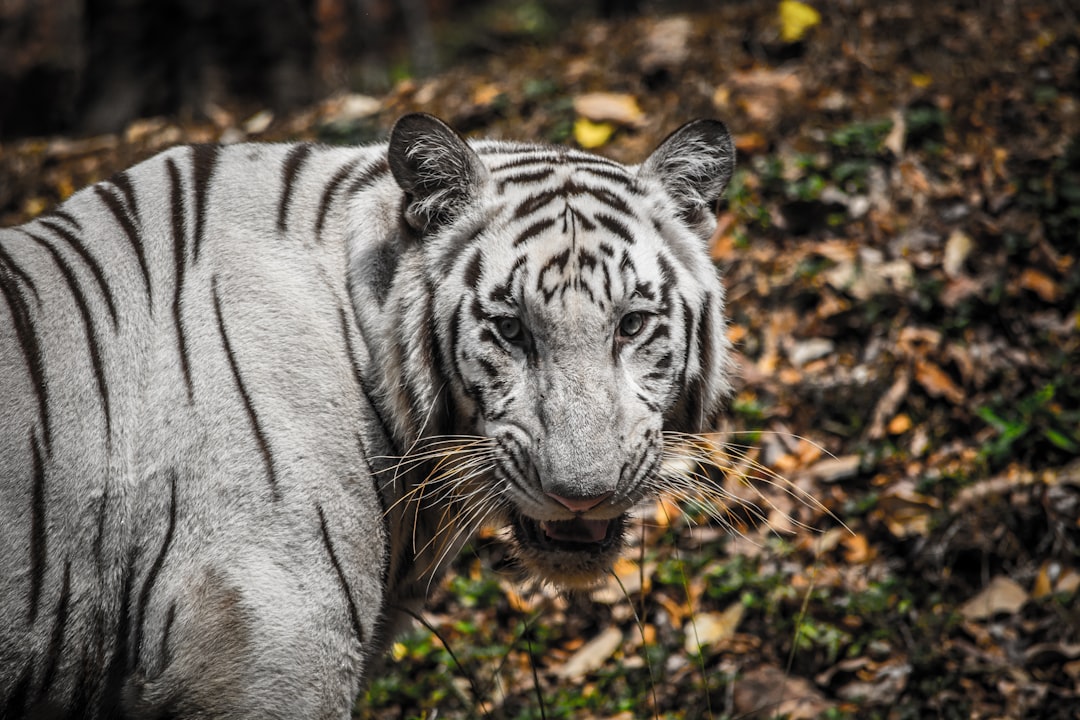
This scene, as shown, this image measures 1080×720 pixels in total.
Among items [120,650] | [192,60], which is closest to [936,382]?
[120,650]

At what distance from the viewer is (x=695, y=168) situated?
2.92 m

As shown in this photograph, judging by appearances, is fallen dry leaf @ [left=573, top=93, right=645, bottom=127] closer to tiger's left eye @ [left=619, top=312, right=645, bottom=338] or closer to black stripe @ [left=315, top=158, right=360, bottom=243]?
black stripe @ [left=315, top=158, right=360, bottom=243]

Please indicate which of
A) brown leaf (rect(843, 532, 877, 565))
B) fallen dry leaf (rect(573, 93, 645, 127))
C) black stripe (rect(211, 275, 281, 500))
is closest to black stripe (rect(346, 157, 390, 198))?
black stripe (rect(211, 275, 281, 500))

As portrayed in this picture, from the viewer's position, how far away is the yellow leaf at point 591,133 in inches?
237

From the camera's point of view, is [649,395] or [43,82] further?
[43,82]

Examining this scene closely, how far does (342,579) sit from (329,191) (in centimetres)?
112

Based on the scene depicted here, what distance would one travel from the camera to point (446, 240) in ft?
8.96

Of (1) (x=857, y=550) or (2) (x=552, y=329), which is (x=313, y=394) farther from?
(1) (x=857, y=550)

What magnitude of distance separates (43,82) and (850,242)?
24.5ft

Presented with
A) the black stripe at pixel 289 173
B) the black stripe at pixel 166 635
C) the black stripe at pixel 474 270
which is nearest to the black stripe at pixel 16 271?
the black stripe at pixel 289 173

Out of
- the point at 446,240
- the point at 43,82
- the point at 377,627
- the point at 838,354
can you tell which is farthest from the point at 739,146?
the point at 43,82

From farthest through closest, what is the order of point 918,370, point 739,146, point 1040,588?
1. point 739,146
2. point 918,370
3. point 1040,588

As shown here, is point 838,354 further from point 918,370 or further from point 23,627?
point 23,627

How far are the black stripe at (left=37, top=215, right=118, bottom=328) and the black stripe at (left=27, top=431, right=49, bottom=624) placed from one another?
0.39 meters
